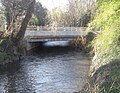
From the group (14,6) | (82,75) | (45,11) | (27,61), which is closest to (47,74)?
(82,75)

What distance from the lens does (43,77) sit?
78.0 feet

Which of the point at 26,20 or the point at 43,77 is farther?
the point at 26,20

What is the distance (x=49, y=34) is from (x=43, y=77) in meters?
20.7

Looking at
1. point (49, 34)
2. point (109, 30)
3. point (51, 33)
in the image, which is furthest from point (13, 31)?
point (109, 30)

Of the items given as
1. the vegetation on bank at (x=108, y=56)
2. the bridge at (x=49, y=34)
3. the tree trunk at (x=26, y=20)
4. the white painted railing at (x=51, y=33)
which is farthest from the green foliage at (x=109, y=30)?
the white painted railing at (x=51, y=33)

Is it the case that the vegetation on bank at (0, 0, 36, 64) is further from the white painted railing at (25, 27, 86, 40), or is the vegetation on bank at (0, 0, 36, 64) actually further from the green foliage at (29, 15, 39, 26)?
the green foliage at (29, 15, 39, 26)

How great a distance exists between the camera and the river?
20000mm

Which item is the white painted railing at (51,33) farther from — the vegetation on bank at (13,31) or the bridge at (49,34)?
the vegetation on bank at (13,31)

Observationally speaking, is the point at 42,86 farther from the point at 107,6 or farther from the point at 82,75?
the point at 107,6

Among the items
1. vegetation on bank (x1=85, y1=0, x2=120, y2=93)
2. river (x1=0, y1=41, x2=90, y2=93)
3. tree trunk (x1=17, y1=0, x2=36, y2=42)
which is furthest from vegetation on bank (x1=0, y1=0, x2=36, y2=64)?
vegetation on bank (x1=85, y1=0, x2=120, y2=93)

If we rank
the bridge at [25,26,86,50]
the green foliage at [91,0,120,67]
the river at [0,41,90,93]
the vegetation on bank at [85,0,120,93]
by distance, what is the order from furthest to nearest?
1. the bridge at [25,26,86,50]
2. the river at [0,41,90,93]
3. the green foliage at [91,0,120,67]
4. the vegetation on bank at [85,0,120,93]

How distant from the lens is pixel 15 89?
19906 millimetres

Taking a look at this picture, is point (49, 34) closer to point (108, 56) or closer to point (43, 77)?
point (43, 77)

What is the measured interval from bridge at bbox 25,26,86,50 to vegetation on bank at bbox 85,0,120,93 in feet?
51.8
